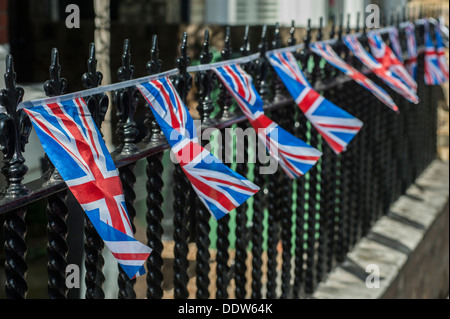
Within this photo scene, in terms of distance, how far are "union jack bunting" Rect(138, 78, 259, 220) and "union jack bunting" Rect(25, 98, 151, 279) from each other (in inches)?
13.4

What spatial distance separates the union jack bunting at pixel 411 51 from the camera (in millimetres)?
5301

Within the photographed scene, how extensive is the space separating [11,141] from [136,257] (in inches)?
18.3

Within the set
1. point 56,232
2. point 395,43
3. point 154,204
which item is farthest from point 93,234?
point 395,43

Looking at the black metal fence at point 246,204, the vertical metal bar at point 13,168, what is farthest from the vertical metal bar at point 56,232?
the vertical metal bar at point 13,168

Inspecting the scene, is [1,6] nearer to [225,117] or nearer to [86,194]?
[225,117]

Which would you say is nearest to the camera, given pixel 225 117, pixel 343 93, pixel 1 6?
pixel 225 117

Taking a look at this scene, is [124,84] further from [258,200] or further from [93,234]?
[258,200]

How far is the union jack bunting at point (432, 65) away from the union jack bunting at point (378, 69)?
61.5 inches

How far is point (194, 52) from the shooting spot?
741 centimetres

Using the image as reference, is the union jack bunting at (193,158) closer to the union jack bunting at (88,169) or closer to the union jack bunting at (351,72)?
the union jack bunting at (88,169)

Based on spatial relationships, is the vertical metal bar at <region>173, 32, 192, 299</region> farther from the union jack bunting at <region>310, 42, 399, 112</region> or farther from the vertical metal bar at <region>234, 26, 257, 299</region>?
the union jack bunting at <region>310, 42, 399, 112</region>

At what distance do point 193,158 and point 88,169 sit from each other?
18.1 inches

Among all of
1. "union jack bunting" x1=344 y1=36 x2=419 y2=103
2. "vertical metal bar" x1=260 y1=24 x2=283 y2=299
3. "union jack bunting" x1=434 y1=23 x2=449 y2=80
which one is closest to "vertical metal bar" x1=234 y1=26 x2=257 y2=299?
"vertical metal bar" x1=260 y1=24 x2=283 y2=299

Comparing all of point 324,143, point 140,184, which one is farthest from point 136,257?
point 140,184
